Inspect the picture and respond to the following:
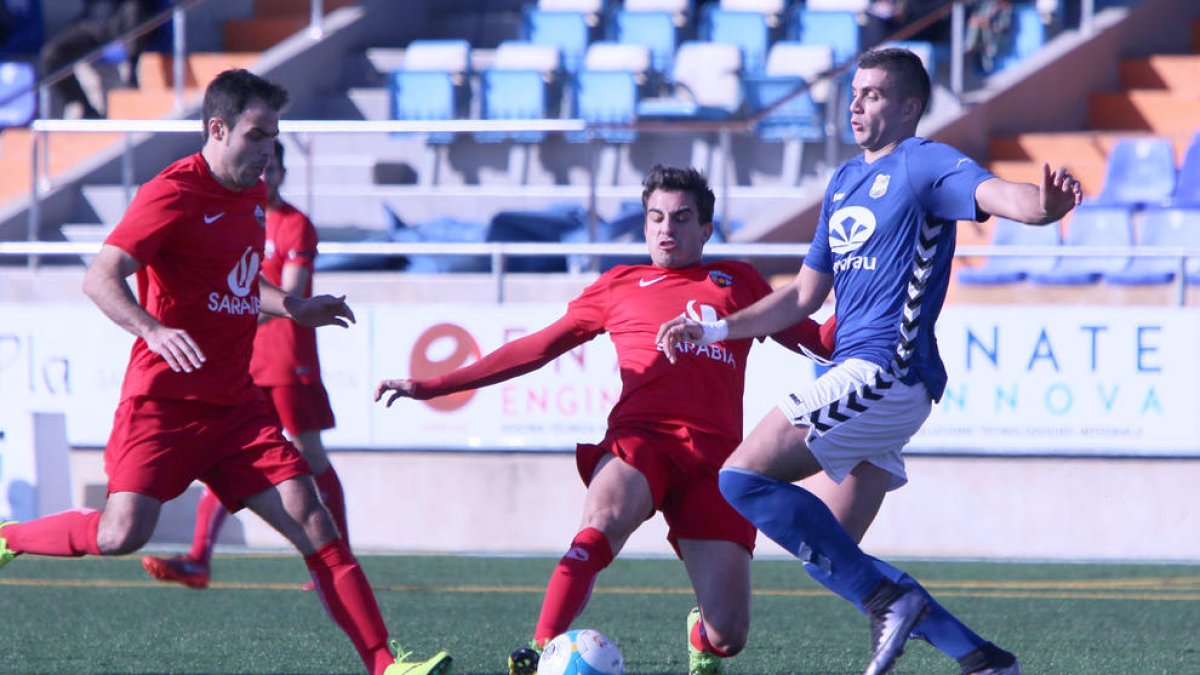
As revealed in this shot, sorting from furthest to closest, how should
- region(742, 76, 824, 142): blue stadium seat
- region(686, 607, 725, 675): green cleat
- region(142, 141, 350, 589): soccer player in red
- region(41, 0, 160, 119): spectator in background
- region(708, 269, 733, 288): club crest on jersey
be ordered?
region(41, 0, 160, 119): spectator in background < region(742, 76, 824, 142): blue stadium seat < region(142, 141, 350, 589): soccer player in red < region(708, 269, 733, 288): club crest on jersey < region(686, 607, 725, 675): green cleat

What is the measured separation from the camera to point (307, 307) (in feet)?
20.5

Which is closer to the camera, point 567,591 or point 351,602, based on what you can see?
point 567,591

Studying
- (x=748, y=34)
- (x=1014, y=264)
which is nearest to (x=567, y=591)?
(x=1014, y=264)

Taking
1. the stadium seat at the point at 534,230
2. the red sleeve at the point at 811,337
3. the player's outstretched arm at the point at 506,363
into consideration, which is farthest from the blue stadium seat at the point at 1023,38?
the player's outstretched arm at the point at 506,363

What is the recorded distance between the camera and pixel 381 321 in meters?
11.6

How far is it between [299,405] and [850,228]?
3.98 meters

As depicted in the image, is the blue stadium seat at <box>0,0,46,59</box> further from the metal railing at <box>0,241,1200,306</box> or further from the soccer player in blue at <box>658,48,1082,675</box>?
the soccer player in blue at <box>658,48,1082,675</box>

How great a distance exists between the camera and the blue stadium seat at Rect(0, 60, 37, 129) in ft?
54.6

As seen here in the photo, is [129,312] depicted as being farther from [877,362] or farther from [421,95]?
[421,95]

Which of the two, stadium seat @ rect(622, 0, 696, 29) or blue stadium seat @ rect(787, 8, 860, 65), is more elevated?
stadium seat @ rect(622, 0, 696, 29)

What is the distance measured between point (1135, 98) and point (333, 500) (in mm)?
9430

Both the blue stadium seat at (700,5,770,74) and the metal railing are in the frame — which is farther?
the blue stadium seat at (700,5,770,74)

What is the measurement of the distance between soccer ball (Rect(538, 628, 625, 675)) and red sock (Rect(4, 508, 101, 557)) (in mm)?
1555

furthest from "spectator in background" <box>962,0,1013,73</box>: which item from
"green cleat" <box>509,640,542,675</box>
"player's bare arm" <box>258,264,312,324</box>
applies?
"green cleat" <box>509,640,542,675</box>
